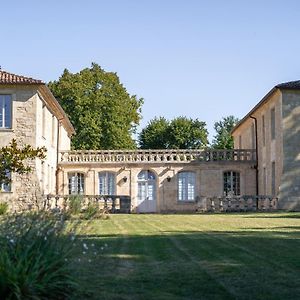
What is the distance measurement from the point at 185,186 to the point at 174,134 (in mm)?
24366

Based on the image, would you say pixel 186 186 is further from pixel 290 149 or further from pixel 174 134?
pixel 174 134

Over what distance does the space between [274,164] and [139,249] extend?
2339 centimetres

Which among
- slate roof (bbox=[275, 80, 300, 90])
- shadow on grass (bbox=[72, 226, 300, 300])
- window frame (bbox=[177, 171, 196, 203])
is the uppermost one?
slate roof (bbox=[275, 80, 300, 90])

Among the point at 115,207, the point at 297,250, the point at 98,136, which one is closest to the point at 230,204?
the point at 115,207

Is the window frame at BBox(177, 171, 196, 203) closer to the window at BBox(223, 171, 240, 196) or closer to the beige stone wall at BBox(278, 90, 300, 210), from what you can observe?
the window at BBox(223, 171, 240, 196)

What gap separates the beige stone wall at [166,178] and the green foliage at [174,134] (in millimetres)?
24003

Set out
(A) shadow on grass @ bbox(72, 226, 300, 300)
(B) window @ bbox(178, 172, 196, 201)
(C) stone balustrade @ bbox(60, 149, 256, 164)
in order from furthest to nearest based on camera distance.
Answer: (B) window @ bbox(178, 172, 196, 201)
(C) stone balustrade @ bbox(60, 149, 256, 164)
(A) shadow on grass @ bbox(72, 226, 300, 300)

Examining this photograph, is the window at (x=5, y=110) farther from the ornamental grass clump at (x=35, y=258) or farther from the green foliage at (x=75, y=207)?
the ornamental grass clump at (x=35, y=258)

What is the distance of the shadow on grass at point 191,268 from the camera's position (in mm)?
7629

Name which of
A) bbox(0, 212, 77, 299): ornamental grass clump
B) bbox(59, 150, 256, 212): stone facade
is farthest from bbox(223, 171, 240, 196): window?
bbox(0, 212, 77, 299): ornamental grass clump

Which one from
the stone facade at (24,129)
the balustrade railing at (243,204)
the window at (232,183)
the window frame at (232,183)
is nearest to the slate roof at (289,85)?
the balustrade railing at (243,204)

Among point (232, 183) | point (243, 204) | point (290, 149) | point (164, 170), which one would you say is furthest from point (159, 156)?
point (290, 149)

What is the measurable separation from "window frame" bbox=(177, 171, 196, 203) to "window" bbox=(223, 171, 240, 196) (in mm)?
1884

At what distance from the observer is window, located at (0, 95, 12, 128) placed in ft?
100
